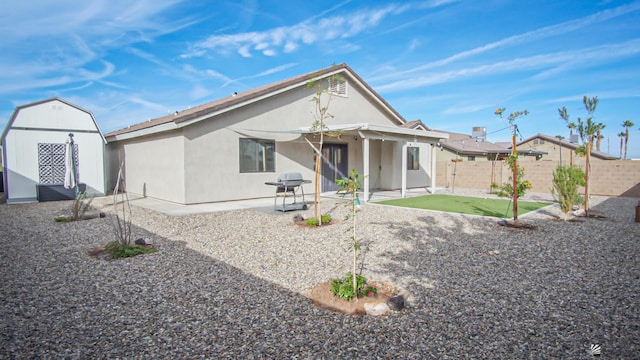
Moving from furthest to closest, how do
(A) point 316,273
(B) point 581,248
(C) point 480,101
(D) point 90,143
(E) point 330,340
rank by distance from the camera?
(C) point 480,101 → (D) point 90,143 → (B) point 581,248 → (A) point 316,273 → (E) point 330,340

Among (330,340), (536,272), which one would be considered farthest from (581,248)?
(330,340)

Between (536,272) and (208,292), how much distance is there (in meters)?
4.14

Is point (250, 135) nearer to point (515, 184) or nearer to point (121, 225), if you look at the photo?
point (121, 225)

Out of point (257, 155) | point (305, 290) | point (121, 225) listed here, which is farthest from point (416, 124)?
point (305, 290)

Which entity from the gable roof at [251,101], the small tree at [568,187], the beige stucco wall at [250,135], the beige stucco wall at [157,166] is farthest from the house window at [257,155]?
the small tree at [568,187]

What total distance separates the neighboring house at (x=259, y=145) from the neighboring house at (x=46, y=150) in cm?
141

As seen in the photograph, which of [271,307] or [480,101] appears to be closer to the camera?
[271,307]

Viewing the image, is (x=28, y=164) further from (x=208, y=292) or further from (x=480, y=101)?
(x=480, y=101)

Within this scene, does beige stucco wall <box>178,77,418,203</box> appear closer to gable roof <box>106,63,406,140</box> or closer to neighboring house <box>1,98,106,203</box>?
gable roof <box>106,63,406,140</box>

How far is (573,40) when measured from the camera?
11.9 m

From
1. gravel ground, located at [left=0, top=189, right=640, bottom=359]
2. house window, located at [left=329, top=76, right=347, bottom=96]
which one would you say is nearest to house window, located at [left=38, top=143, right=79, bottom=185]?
gravel ground, located at [left=0, top=189, right=640, bottom=359]

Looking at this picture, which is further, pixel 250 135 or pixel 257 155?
pixel 257 155

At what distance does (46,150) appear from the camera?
39.1 ft

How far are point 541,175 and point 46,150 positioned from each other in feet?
69.4
